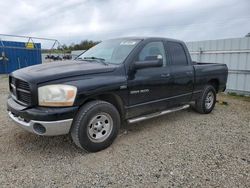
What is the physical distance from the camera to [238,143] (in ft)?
12.7

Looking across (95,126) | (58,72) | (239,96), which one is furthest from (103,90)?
(239,96)

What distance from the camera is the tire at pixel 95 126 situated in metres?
3.11

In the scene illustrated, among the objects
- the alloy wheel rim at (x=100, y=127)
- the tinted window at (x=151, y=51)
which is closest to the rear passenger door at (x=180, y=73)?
the tinted window at (x=151, y=51)

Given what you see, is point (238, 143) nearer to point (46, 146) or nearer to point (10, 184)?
point (46, 146)

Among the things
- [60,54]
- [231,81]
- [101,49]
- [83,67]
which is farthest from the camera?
[60,54]

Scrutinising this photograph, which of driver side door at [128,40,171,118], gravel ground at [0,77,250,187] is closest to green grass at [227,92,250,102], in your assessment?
gravel ground at [0,77,250,187]

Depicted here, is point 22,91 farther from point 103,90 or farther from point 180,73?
point 180,73

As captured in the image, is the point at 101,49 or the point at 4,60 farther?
the point at 4,60

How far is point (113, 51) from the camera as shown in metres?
4.12

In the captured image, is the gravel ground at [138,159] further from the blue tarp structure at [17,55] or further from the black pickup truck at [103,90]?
the blue tarp structure at [17,55]

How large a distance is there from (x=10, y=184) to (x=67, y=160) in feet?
2.58

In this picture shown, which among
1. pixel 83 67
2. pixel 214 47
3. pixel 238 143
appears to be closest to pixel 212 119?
pixel 238 143

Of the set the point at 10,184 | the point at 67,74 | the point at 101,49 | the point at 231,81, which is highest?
the point at 101,49

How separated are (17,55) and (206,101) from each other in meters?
15.0
